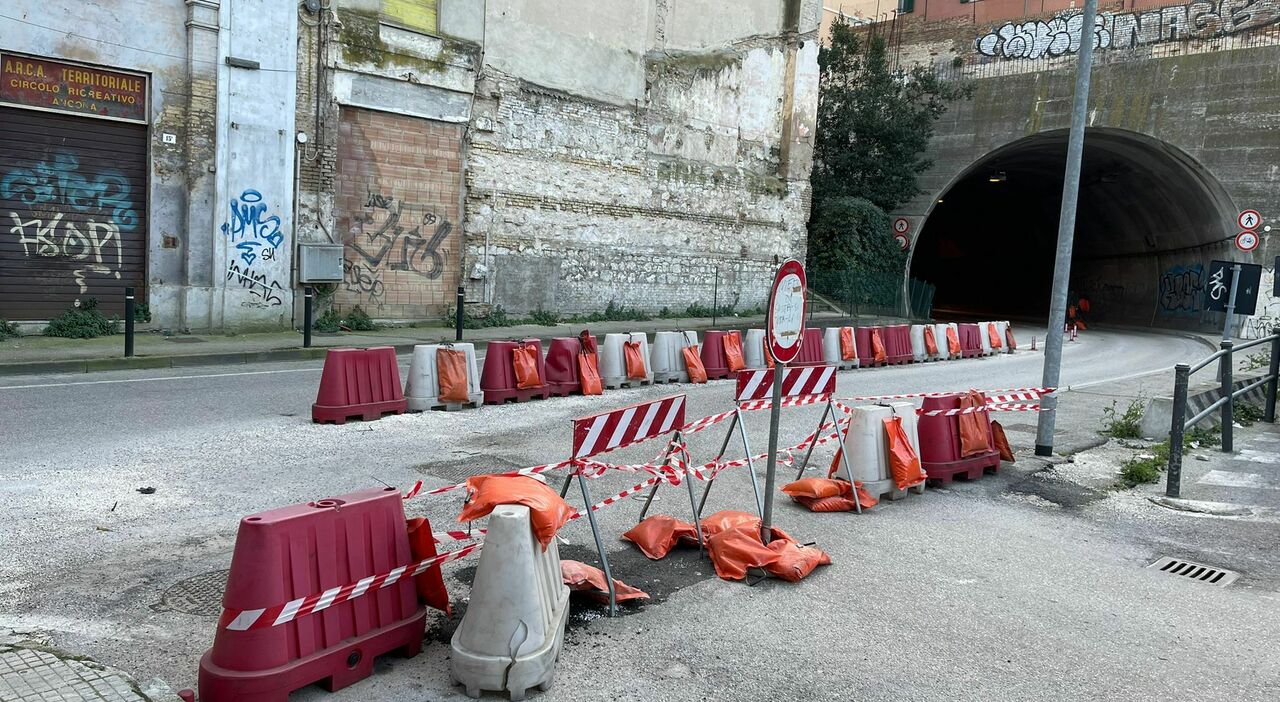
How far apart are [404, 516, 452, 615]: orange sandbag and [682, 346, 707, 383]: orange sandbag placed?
10.0 metres

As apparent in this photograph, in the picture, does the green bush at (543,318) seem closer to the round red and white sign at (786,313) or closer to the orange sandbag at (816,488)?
the orange sandbag at (816,488)

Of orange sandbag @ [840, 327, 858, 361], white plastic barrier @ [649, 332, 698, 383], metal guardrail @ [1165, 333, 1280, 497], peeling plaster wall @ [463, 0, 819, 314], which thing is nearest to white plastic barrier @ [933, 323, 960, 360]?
orange sandbag @ [840, 327, 858, 361]

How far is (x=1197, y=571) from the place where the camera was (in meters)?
6.41

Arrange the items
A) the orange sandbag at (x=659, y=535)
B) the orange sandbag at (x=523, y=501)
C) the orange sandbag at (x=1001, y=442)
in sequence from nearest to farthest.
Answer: the orange sandbag at (x=523, y=501)
the orange sandbag at (x=659, y=535)
the orange sandbag at (x=1001, y=442)

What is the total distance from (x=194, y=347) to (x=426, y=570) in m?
12.3

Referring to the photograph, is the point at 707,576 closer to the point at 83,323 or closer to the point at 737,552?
the point at 737,552

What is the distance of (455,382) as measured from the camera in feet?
36.0

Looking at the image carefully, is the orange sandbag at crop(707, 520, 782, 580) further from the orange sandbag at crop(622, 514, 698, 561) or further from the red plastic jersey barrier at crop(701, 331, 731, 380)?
the red plastic jersey barrier at crop(701, 331, 731, 380)

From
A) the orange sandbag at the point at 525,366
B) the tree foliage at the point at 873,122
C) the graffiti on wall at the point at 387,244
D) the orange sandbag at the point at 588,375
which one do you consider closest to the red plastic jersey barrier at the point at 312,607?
the orange sandbag at the point at 525,366

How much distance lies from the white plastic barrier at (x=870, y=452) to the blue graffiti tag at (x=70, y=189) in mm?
14239

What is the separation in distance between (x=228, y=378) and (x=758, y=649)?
10.2m

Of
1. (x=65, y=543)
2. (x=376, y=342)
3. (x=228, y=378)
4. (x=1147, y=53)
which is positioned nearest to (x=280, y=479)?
(x=65, y=543)

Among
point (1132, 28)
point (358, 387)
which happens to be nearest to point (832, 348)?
point (358, 387)

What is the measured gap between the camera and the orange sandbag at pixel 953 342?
2105 cm
